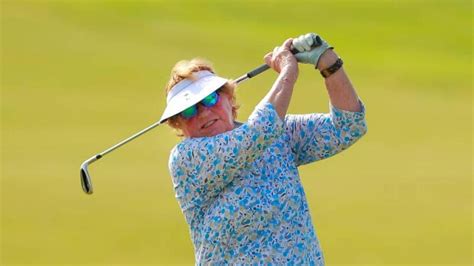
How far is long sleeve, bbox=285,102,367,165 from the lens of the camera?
4598mm

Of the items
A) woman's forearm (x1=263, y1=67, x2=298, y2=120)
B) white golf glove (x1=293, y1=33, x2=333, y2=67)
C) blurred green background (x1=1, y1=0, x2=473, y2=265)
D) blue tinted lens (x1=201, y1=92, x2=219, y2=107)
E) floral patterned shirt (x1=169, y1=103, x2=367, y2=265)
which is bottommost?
floral patterned shirt (x1=169, y1=103, x2=367, y2=265)

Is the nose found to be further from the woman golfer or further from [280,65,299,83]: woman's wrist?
[280,65,299,83]: woman's wrist

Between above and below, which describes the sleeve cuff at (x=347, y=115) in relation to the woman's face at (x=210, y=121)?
below

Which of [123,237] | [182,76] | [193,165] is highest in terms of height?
[123,237]

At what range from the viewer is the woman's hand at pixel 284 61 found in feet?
14.4

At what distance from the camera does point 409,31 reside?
73.7ft

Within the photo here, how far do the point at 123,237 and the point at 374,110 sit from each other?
6117 millimetres

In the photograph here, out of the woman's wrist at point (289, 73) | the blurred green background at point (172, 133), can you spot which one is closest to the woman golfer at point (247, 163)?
the woman's wrist at point (289, 73)

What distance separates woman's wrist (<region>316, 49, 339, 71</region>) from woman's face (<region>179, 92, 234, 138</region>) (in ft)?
1.20

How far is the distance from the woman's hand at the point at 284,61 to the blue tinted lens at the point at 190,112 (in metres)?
0.33

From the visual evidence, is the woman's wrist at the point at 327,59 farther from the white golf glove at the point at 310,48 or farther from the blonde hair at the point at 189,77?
the blonde hair at the point at 189,77

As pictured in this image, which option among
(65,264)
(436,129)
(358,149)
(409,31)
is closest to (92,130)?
(358,149)

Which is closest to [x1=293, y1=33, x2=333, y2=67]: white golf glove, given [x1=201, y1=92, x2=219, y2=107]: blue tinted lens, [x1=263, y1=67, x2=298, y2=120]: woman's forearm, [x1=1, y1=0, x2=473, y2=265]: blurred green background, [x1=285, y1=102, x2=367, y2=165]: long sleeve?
[x1=263, y1=67, x2=298, y2=120]: woman's forearm

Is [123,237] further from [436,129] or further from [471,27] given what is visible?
[471,27]
